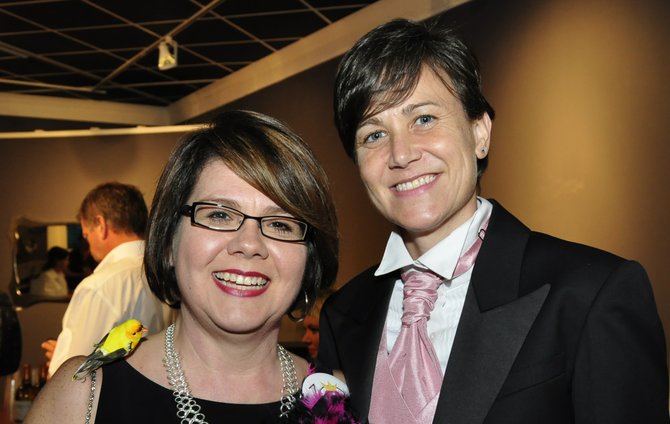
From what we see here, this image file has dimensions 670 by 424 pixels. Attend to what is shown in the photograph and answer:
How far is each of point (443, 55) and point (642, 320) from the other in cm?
86

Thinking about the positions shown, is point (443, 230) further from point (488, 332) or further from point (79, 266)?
point (79, 266)

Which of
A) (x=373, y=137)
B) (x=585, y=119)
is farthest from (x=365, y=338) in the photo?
(x=585, y=119)

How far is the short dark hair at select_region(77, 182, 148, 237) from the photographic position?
14.7 ft

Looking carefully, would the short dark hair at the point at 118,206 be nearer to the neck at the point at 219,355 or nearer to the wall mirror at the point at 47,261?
Result: the wall mirror at the point at 47,261

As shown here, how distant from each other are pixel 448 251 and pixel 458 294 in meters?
0.12

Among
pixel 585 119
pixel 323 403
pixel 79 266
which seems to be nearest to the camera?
pixel 323 403

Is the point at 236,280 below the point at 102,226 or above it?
above

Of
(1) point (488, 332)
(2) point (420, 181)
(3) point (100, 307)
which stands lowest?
(3) point (100, 307)

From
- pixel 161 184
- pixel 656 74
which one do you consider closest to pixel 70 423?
pixel 161 184

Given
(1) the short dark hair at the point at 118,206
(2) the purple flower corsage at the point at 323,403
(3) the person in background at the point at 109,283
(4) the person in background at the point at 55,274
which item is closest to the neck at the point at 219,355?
(2) the purple flower corsage at the point at 323,403

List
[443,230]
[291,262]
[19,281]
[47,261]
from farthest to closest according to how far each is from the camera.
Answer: [19,281]
[47,261]
[443,230]
[291,262]

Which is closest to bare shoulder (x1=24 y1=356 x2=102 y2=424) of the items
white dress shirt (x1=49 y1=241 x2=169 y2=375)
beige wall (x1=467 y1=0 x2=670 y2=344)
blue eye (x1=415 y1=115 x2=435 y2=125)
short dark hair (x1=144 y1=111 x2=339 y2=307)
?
short dark hair (x1=144 y1=111 x2=339 y2=307)

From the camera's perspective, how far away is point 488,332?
1794 mm

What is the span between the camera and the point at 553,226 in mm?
4051
